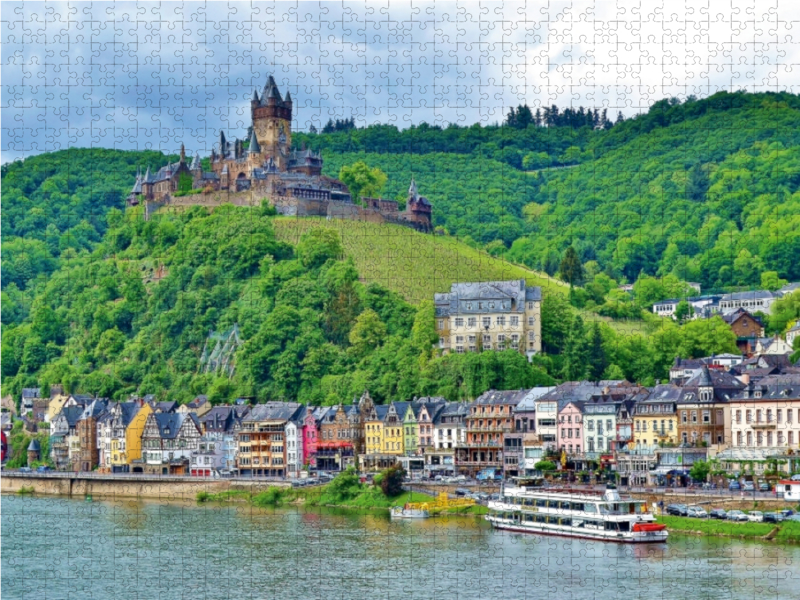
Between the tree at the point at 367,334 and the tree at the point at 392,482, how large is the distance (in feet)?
78.3

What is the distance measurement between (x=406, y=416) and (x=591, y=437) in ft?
34.3

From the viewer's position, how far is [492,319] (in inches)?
3538

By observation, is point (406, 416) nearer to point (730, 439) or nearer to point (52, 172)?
point (730, 439)

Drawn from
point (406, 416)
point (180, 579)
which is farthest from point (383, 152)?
point (180, 579)

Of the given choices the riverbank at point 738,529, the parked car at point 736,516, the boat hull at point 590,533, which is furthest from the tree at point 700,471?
the boat hull at point 590,533

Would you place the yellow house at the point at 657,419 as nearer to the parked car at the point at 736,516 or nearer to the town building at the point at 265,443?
the parked car at the point at 736,516

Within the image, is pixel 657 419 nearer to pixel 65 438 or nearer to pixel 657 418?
pixel 657 418

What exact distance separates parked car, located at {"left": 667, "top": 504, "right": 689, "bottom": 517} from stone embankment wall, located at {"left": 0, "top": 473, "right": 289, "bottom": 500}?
21347mm

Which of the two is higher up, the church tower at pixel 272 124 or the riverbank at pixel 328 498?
the church tower at pixel 272 124

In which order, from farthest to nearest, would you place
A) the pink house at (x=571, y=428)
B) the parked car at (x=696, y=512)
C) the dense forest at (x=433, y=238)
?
the dense forest at (x=433, y=238) → the pink house at (x=571, y=428) → the parked car at (x=696, y=512)

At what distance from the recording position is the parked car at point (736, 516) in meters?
54.0

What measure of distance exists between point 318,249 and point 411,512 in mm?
42164

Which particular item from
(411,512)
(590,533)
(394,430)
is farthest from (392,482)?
(590,533)

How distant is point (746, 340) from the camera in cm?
8881
